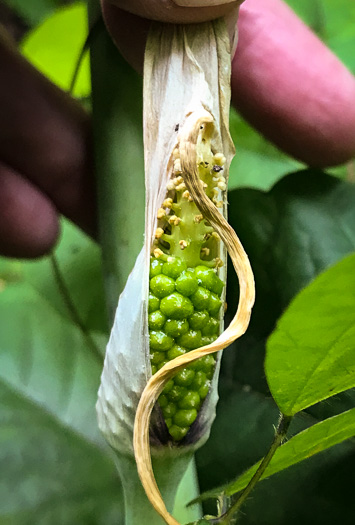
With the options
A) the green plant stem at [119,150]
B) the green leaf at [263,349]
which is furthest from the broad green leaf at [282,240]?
the green plant stem at [119,150]

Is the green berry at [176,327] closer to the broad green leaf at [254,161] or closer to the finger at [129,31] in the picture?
the finger at [129,31]

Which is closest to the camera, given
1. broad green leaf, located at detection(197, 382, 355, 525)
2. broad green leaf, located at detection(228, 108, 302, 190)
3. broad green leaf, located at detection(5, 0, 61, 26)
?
broad green leaf, located at detection(197, 382, 355, 525)

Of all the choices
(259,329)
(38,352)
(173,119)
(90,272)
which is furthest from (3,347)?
(173,119)

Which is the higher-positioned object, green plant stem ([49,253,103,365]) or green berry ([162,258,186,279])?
green berry ([162,258,186,279])

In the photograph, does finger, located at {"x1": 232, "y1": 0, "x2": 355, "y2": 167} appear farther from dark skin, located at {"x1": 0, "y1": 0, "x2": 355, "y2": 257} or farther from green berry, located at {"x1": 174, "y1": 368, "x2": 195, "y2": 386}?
green berry, located at {"x1": 174, "y1": 368, "x2": 195, "y2": 386}

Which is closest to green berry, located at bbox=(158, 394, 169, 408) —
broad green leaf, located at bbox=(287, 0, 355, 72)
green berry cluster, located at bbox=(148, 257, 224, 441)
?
green berry cluster, located at bbox=(148, 257, 224, 441)

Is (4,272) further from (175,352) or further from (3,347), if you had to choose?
(175,352)
